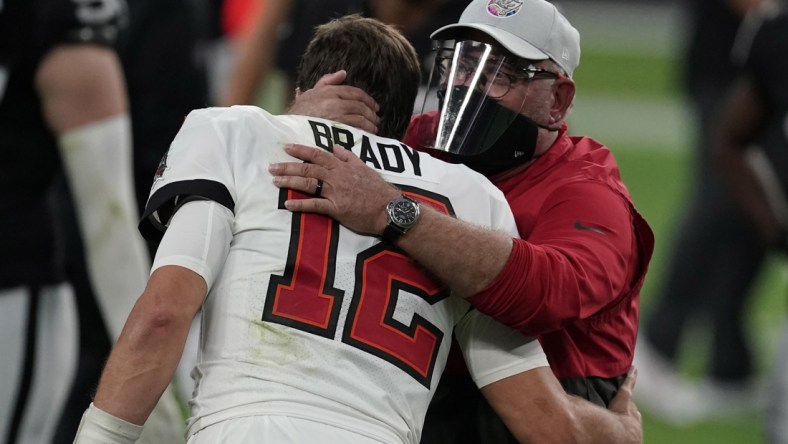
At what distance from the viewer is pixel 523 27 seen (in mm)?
3225

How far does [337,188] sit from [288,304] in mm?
240

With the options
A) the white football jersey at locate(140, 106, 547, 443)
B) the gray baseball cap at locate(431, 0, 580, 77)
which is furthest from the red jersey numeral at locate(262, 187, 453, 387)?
the gray baseball cap at locate(431, 0, 580, 77)

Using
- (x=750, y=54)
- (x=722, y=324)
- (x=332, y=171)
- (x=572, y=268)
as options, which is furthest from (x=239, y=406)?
(x=722, y=324)

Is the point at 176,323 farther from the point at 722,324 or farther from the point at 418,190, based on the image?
the point at 722,324

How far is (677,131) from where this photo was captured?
535 inches

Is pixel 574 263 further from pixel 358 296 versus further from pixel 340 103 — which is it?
pixel 340 103

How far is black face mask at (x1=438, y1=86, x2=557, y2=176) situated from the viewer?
125 inches

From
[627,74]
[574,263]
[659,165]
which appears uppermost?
[574,263]

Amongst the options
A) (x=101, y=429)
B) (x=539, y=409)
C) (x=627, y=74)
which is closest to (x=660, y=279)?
(x=539, y=409)

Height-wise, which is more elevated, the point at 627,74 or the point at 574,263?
the point at 574,263

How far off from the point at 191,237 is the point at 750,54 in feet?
10.4

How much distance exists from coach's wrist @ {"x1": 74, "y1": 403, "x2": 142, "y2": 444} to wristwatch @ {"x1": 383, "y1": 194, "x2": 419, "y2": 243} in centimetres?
61

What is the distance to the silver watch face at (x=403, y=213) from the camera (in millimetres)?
2742

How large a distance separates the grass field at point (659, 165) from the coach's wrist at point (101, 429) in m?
3.94
